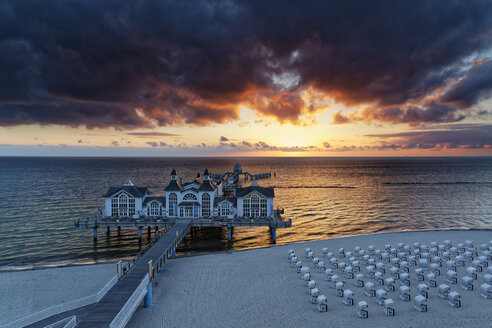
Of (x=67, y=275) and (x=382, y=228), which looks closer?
(x=67, y=275)

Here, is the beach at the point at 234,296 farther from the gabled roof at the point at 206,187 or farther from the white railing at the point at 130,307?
the gabled roof at the point at 206,187

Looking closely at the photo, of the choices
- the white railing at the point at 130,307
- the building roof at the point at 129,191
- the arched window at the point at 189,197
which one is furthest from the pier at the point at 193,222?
the white railing at the point at 130,307

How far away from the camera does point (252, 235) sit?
47500 mm

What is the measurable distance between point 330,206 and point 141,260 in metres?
51.3

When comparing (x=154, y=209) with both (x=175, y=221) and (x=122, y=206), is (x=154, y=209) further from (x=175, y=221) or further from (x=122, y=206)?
(x=122, y=206)

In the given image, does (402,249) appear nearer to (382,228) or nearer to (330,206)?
(382,228)

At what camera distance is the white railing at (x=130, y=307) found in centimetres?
1724

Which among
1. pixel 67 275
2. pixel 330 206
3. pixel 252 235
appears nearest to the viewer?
pixel 67 275

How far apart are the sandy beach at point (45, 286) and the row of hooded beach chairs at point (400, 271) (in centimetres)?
1857

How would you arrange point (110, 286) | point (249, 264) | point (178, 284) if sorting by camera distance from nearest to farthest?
point (110, 286) < point (178, 284) < point (249, 264)

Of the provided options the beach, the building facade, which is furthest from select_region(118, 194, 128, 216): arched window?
the beach

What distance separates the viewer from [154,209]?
46.0 meters

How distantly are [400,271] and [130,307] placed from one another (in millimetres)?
22600

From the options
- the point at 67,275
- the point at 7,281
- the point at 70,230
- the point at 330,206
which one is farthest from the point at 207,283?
the point at 330,206
